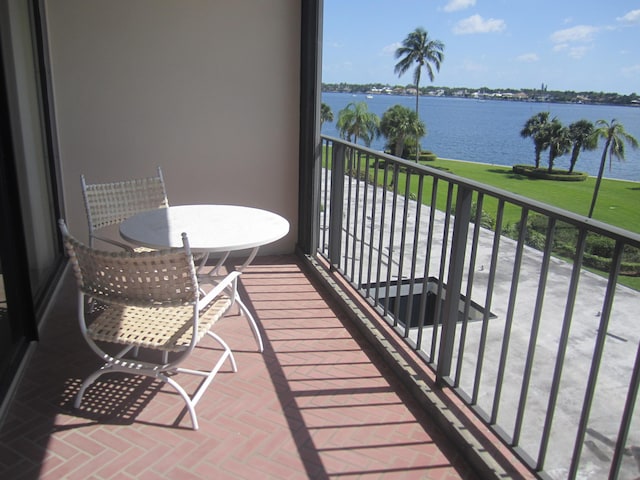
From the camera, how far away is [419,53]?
50.1 m

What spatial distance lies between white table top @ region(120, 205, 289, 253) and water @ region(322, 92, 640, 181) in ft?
133

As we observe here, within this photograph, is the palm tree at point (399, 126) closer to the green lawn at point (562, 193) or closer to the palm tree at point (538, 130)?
the green lawn at point (562, 193)

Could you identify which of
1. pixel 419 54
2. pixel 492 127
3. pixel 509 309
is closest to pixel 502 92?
pixel 419 54

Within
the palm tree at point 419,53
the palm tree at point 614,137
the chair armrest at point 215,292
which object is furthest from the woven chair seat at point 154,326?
the palm tree at point 419,53

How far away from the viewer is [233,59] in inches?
180

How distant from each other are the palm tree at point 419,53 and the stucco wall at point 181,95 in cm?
4887

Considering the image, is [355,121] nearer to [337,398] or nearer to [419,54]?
[419,54]

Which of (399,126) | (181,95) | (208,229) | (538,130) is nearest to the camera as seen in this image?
(208,229)

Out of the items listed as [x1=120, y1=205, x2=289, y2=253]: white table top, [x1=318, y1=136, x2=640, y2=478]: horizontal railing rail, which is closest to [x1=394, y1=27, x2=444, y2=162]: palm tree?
[x1=318, y1=136, x2=640, y2=478]: horizontal railing rail

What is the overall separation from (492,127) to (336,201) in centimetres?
8358

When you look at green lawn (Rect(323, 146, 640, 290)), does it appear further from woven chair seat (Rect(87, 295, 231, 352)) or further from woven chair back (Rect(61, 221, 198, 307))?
woven chair back (Rect(61, 221, 198, 307))

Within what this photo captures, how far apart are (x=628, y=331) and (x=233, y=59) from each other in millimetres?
17964

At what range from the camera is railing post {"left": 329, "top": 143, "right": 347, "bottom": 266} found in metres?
4.02

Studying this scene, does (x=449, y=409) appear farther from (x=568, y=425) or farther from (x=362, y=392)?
(x=568, y=425)
